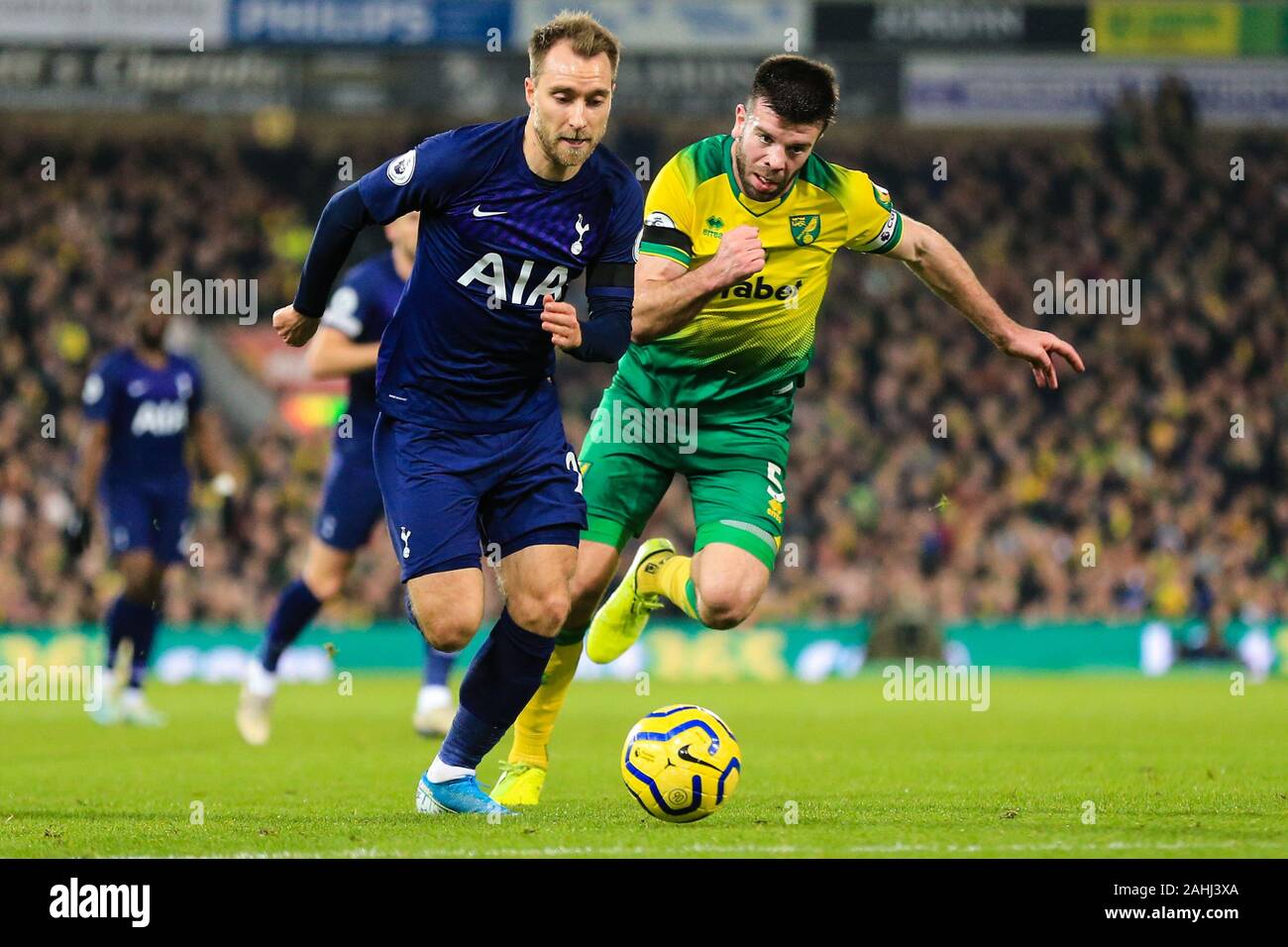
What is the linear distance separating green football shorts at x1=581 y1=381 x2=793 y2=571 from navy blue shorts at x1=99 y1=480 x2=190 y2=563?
4.99 meters

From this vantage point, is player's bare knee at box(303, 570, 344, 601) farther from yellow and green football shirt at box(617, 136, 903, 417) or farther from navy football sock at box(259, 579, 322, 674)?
yellow and green football shirt at box(617, 136, 903, 417)

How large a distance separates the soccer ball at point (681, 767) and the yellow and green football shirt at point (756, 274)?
156cm

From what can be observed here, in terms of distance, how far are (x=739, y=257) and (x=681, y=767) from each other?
71.9 inches

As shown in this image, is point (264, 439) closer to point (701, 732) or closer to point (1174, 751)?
point (1174, 751)

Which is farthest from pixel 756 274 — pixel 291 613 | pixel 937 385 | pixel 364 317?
pixel 937 385

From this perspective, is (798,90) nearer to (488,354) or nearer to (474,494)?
(488,354)

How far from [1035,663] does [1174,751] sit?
10191mm

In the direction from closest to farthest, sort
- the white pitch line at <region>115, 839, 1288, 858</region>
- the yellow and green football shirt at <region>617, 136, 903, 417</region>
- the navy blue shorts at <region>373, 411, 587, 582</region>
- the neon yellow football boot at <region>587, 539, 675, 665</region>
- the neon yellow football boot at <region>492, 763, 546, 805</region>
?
1. the white pitch line at <region>115, 839, 1288, 858</region>
2. the navy blue shorts at <region>373, 411, 587, 582</region>
3. the neon yellow football boot at <region>492, 763, 546, 805</region>
4. the yellow and green football shirt at <region>617, 136, 903, 417</region>
5. the neon yellow football boot at <region>587, 539, 675, 665</region>

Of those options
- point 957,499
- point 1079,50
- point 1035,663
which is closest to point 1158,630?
point 1035,663

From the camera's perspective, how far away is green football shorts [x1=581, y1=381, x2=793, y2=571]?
7.72m

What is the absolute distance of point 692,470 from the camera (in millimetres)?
7871

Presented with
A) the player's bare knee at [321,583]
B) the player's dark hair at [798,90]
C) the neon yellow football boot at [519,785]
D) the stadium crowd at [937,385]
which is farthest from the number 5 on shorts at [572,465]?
the stadium crowd at [937,385]

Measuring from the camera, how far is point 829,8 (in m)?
23.4

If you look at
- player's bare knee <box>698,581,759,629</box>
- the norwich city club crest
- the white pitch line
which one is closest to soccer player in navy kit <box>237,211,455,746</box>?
player's bare knee <box>698,581,759,629</box>
